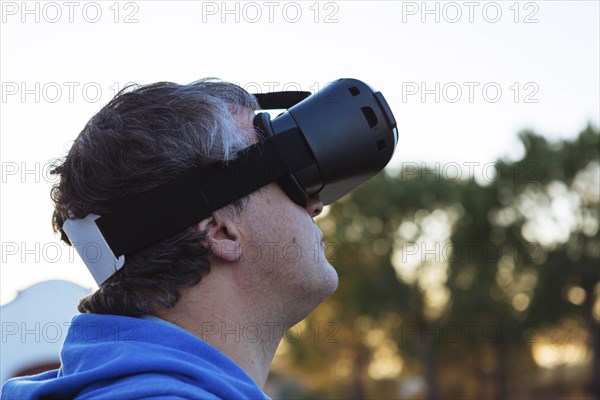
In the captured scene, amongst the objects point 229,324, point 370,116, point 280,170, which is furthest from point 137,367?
point 370,116

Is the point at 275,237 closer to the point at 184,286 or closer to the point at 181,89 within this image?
the point at 184,286

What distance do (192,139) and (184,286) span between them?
0.45 m

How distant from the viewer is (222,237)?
2557 millimetres

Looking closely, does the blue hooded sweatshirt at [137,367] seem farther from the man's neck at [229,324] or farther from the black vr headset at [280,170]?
the black vr headset at [280,170]

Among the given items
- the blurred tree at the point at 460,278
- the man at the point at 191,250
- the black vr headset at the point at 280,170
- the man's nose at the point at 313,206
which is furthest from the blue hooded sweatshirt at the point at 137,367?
the blurred tree at the point at 460,278

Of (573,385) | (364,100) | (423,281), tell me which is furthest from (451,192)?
(364,100)

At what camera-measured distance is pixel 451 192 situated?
37875mm

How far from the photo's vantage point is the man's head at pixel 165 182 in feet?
8.18

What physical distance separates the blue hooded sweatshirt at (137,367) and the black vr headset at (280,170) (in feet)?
0.90

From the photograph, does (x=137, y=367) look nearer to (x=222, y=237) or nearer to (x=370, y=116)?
(x=222, y=237)

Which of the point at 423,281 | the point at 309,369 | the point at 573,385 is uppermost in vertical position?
the point at 423,281

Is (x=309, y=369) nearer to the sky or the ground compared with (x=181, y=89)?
nearer to the ground

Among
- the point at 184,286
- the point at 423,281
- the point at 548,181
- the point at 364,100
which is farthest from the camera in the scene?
the point at 423,281

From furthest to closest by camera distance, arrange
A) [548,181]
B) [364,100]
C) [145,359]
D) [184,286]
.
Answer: [548,181] → [364,100] → [184,286] → [145,359]
